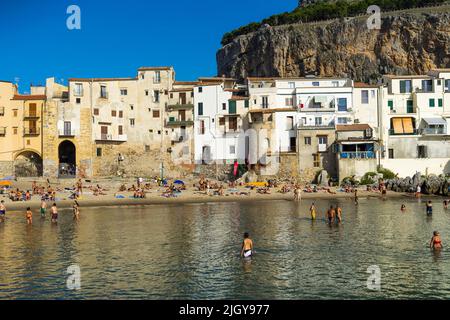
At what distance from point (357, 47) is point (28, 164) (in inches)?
2262

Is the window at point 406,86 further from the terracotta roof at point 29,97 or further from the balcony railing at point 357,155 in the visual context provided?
the terracotta roof at point 29,97

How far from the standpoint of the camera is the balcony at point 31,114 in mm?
62281

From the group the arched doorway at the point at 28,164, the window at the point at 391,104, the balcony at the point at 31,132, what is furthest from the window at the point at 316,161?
the arched doorway at the point at 28,164

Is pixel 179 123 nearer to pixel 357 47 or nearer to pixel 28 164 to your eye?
pixel 28 164

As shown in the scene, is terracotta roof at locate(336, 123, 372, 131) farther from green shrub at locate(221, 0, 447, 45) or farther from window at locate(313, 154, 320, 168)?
green shrub at locate(221, 0, 447, 45)

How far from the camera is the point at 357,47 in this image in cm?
8288

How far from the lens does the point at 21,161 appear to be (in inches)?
2502

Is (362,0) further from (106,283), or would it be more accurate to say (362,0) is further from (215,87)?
(106,283)

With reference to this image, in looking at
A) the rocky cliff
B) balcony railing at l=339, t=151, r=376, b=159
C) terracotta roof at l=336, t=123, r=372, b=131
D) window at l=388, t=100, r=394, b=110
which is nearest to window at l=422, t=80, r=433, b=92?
window at l=388, t=100, r=394, b=110

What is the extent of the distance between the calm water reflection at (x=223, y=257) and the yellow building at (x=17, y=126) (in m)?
27.9

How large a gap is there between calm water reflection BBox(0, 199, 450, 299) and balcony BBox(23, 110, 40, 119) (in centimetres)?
2860

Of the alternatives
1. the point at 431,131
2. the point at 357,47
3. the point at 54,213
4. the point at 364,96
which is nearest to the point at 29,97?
the point at 54,213

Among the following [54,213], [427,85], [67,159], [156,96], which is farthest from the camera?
[156,96]

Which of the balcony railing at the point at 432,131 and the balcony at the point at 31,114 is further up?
the balcony at the point at 31,114
